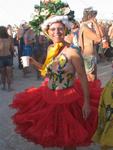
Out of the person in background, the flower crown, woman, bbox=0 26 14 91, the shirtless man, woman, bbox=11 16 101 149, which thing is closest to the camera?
woman, bbox=11 16 101 149

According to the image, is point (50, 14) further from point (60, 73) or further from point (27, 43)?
point (27, 43)

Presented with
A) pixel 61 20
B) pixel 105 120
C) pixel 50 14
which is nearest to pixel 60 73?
pixel 61 20

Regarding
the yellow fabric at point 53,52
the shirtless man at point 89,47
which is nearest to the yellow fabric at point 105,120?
the yellow fabric at point 53,52

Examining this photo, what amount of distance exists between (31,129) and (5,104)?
4.52 meters

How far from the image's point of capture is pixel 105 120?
16.4 ft

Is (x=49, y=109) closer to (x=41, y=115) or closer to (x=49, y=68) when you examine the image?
(x=41, y=115)

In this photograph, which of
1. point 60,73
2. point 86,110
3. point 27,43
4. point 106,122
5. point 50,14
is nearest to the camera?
point 106,122

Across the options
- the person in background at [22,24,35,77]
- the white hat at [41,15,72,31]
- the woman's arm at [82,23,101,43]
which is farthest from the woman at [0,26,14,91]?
the white hat at [41,15,72,31]

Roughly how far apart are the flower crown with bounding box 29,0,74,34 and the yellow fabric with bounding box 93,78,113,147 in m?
0.92

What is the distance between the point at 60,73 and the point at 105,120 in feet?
2.55

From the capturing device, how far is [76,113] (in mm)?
5426

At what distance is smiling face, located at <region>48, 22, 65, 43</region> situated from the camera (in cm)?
528

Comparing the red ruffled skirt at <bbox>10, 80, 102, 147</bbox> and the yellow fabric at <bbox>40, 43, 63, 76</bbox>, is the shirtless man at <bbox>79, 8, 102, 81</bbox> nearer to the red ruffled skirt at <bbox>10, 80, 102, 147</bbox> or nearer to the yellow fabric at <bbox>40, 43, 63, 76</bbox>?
the red ruffled skirt at <bbox>10, 80, 102, 147</bbox>

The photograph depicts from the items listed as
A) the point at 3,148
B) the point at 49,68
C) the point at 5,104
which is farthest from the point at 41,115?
the point at 5,104
